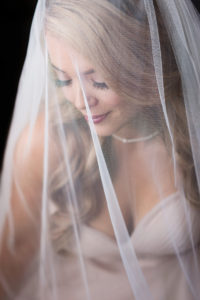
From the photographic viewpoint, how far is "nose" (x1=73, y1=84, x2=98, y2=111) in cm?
69

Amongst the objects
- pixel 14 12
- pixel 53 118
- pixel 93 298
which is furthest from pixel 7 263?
pixel 14 12

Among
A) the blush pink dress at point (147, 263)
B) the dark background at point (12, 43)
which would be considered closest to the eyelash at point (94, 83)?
the blush pink dress at point (147, 263)

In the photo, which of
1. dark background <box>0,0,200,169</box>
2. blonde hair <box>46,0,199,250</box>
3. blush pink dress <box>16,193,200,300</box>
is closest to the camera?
blonde hair <box>46,0,199,250</box>

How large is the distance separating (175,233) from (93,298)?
242 millimetres

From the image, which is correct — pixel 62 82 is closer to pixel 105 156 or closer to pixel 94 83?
pixel 94 83

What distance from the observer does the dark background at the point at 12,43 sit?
1211 mm

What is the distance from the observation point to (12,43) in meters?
1.25

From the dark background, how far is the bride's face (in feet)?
2.06

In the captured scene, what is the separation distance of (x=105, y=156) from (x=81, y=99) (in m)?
0.13

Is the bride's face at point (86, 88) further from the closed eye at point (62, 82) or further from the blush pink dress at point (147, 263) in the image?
the blush pink dress at point (147, 263)

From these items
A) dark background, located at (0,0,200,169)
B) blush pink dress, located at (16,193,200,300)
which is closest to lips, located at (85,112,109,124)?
blush pink dress, located at (16,193,200,300)

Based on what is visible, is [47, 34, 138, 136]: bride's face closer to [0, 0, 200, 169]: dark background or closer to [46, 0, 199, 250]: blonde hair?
[46, 0, 199, 250]: blonde hair

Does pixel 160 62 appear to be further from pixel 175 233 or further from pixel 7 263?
pixel 7 263

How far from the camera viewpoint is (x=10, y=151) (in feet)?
2.53
